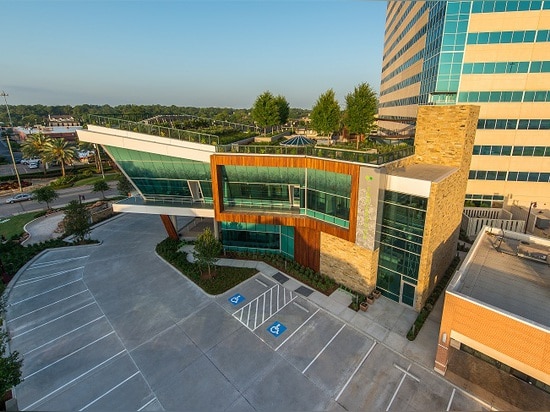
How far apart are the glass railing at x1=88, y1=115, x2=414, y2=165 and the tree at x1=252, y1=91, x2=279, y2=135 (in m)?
17.3

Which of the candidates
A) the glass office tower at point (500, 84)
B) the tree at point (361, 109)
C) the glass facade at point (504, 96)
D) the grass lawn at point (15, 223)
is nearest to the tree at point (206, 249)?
the tree at point (361, 109)

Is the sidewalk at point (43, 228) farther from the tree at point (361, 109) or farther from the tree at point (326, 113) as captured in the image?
the tree at point (361, 109)

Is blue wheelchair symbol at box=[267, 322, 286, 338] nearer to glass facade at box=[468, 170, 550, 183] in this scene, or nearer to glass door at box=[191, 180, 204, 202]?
glass door at box=[191, 180, 204, 202]

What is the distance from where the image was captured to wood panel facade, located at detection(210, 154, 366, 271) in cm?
2130

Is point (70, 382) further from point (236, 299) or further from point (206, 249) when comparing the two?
point (206, 249)

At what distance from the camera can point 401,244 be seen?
67.2 ft

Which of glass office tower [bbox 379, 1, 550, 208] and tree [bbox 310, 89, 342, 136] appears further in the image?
tree [bbox 310, 89, 342, 136]

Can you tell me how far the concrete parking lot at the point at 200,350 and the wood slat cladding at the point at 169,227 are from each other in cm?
635

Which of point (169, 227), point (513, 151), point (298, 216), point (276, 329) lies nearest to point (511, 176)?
point (513, 151)

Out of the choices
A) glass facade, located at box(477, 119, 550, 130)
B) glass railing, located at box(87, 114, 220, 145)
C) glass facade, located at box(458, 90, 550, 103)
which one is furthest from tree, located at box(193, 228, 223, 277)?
glass facade, located at box(477, 119, 550, 130)

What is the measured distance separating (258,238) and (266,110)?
21.6 meters

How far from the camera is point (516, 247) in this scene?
64.1 feet

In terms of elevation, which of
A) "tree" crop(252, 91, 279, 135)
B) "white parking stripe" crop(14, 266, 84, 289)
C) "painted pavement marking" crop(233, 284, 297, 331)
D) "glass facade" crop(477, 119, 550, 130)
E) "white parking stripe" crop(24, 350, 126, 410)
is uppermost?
→ "tree" crop(252, 91, 279, 135)

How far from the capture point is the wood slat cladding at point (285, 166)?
21.0 m
